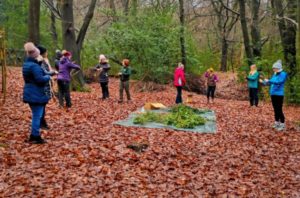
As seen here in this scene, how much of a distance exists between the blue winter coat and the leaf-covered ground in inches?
37.5

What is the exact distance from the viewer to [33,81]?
752 cm

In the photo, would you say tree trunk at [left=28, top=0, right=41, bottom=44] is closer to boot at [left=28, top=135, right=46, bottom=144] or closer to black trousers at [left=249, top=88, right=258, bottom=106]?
black trousers at [left=249, top=88, right=258, bottom=106]

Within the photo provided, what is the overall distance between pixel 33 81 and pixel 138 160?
247 cm

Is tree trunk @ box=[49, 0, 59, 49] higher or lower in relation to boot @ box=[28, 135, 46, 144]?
higher

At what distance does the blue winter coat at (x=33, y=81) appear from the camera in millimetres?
7418

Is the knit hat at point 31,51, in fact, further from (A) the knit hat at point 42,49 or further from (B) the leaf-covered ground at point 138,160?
(B) the leaf-covered ground at point 138,160

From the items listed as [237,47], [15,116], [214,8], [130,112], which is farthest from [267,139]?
[237,47]

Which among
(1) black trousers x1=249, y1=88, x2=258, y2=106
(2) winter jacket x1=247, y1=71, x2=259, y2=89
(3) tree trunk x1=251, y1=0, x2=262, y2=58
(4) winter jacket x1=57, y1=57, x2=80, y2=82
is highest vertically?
(3) tree trunk x1=251, y1=0, x2=262, y2=58

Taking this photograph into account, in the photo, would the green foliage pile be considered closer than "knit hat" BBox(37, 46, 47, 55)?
No

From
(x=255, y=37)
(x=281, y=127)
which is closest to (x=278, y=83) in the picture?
(x=281, y=127)

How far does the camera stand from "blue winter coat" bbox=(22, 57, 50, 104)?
742 centimetres

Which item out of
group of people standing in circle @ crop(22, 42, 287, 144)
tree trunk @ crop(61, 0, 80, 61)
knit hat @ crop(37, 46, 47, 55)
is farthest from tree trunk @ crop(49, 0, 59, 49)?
knit hat @ crop(37, 46, 47, 55)

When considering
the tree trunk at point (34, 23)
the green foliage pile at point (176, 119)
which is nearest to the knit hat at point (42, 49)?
the green foliage pile at point (176, 119)

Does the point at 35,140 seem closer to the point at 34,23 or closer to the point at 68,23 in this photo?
the point at 68,23
